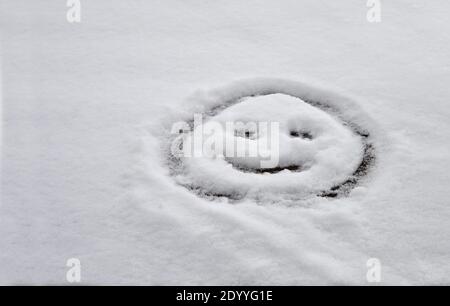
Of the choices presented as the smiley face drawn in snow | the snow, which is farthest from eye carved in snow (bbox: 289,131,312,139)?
the snow

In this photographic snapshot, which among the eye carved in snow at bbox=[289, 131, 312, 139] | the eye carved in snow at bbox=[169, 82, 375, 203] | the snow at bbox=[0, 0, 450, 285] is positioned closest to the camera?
the snow at bbox=[0, 0, 450, 285]

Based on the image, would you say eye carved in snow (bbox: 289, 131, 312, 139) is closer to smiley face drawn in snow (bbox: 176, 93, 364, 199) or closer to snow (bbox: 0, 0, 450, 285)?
smiley face drawn in snow (bbox: 176, 93, 364, 199)

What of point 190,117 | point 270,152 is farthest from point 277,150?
point 190,117

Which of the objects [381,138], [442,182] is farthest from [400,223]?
[381,138]

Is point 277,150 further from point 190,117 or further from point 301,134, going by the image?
point 190,117

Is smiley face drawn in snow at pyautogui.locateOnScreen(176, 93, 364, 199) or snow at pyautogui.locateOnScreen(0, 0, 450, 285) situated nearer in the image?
snow at pyautogui.locateOnScreen(0, 0, 450, 285)

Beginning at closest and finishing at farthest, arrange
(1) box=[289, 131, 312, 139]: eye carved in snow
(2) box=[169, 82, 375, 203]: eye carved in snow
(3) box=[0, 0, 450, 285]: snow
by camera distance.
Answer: (3) box=[0, 0, 450, 285]: snow < (2) box=[169, 82, 375, 203]: eye carved in snow < (1) box=[289, 131, 312, 139]: eye carved in snow
